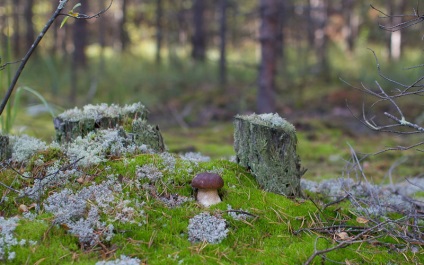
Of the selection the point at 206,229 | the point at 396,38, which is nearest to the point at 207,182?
the point at 206,229

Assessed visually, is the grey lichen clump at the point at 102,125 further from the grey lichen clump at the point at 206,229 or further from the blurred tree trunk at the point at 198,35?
the blurred tree trunk at the point at 198,35

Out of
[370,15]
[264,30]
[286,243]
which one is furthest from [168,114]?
[370,15]

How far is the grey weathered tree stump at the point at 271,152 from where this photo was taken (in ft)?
11.2

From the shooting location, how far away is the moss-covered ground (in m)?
2.54

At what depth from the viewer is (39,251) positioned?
2.47 metres

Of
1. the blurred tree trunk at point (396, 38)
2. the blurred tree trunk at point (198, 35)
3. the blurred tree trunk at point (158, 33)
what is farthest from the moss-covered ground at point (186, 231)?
the blurred tree trunk at point (396, 38)

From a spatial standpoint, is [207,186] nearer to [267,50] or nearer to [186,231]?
[186,231]

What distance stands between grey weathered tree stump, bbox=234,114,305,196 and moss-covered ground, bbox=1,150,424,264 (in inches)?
5.1

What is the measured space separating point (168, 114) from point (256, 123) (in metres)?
10.1

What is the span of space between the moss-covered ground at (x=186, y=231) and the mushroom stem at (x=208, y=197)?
2.4 inches

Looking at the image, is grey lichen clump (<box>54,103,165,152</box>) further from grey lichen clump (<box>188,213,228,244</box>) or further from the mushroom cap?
grey lichen clump (<box>188,213,228,244</box>)

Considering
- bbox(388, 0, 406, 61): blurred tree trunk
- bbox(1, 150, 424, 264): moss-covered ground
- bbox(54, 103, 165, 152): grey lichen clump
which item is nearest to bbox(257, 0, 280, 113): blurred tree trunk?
bbox(54, 103, 165, 152): grey lichen clump

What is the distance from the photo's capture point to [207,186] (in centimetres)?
301

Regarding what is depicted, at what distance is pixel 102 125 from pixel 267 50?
756cm
